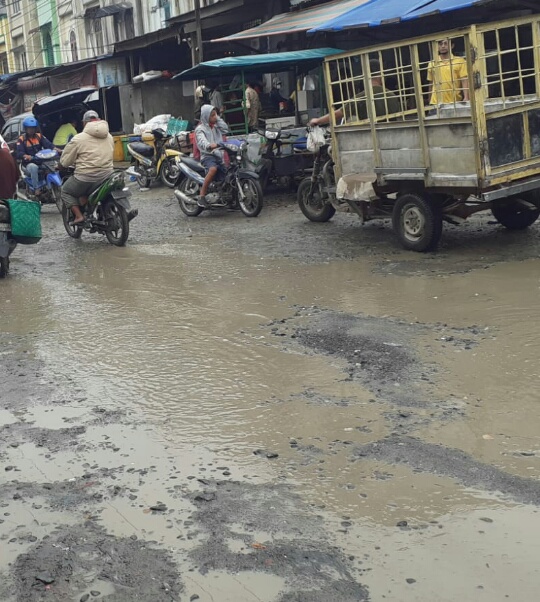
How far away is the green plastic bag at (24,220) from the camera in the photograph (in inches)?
355

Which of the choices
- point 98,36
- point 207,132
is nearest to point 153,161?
point 207,132

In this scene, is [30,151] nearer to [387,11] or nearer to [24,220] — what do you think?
[24,220]

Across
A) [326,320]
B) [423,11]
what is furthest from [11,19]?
[326,320]

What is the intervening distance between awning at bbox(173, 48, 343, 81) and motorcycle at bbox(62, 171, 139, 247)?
4.01 meters

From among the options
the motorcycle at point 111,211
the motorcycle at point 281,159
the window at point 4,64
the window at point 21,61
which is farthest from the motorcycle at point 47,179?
the window at point 4,64

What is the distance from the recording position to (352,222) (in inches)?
435

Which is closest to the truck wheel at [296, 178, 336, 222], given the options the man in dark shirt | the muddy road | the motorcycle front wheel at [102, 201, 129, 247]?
the motorcycle front wheel at [102, 201, 129, 247]

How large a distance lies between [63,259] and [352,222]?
3.71m

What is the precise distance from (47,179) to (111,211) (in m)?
4.20

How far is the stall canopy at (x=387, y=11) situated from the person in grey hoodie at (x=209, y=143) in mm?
2425

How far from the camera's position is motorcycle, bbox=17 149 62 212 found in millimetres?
14305

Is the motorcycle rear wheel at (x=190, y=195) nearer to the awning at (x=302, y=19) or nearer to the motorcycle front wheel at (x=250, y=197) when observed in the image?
the motorcycle front wheel at (x=250, y=197)

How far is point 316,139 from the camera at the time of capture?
34.4ft

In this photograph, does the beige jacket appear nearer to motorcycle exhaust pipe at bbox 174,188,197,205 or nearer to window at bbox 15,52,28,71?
motorcycle exhaust pipe at bbox 174,188,197,205
